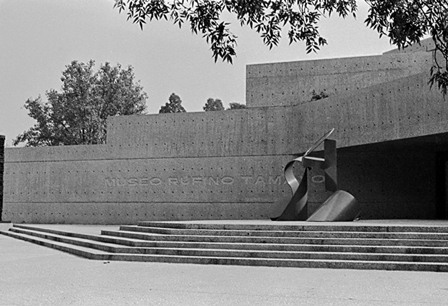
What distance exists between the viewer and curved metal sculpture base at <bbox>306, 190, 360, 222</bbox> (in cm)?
1381

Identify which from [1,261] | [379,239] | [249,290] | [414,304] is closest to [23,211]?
[1,261]

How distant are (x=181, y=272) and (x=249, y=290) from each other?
208 cm

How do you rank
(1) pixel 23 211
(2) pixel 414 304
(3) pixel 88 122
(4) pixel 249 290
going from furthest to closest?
1. (3) pixel 88 122
2. (1) pixel 23 211
3. (4) pixel 249 290
4. (2) pixel 414 304

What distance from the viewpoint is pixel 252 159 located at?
19750mm

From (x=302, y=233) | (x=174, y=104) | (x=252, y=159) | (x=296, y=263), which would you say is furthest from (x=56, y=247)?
(x=174, y=104)

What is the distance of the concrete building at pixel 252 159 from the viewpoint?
59.3 feet

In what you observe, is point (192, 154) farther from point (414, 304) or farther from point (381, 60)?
point (414, 304)

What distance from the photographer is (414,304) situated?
241 inches

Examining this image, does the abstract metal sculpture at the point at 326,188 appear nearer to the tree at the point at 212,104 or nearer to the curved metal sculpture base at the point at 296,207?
the curved metal sculpture base at the point at 296,207

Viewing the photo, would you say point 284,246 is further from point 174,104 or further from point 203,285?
point 174,104

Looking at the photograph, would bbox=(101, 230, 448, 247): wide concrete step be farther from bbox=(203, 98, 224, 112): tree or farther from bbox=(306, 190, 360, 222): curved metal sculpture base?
bbox=(203, 98, 224, 112): tree

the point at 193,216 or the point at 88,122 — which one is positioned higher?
the point at 88,122

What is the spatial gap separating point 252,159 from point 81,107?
1878 cm

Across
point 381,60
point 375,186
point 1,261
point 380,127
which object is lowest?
point 1,261
